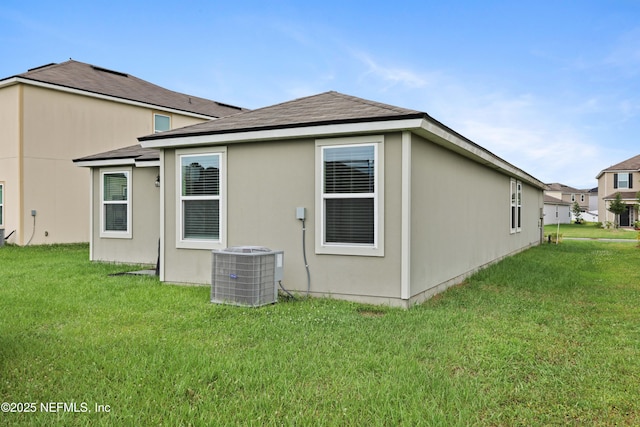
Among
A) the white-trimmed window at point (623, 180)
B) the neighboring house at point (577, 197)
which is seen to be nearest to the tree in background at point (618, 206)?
the white-trimmed window at point (623, 180)

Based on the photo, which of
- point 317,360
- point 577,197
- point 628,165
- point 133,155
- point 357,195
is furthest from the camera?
point 577,197

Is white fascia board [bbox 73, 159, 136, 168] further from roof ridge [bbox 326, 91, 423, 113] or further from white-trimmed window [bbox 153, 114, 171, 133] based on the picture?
white-trimmed window [bbox 153, 114, 171, 133]

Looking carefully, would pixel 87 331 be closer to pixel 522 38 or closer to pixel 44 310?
pixel 44 310

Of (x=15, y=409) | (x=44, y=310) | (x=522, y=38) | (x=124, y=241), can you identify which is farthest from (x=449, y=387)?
(x=522, y=38)

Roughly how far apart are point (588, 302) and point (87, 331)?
6.86 m

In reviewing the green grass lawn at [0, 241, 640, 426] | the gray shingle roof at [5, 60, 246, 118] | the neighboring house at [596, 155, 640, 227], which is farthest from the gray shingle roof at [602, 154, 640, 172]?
the green grass lawn at [0, 241, 640, 426]

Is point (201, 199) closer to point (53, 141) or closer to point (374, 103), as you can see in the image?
point (374, 103)

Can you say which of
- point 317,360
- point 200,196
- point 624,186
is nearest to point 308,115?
point 200,196

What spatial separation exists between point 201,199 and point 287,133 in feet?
6.74

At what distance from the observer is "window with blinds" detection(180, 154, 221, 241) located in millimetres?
7566

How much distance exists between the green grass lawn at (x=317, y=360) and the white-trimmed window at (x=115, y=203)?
3897 millimetres

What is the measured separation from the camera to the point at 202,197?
762 centimetres

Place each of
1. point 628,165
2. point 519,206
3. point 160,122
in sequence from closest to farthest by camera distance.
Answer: point 519,206
point 160,122
point 628,165

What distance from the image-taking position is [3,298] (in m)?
6.46
